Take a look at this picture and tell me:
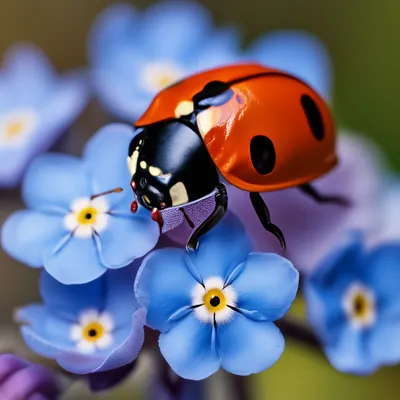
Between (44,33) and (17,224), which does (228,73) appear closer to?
(17,224)

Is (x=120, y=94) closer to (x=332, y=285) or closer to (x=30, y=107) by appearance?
(x=30, y=107)

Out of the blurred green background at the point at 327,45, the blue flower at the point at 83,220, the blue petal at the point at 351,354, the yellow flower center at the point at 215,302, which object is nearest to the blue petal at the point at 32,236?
the blue flower at the point at 83,220

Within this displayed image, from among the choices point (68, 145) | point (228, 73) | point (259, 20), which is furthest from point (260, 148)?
point (259, 20)

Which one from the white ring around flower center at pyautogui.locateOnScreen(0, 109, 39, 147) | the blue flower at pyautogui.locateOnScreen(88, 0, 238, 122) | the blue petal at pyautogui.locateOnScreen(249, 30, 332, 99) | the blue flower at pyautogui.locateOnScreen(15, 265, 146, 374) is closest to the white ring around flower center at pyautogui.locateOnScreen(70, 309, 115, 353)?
the blue flower at pyautogui.locateOnScreen(15, 265, 146, 374)

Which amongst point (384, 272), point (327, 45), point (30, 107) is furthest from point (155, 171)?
point (327, 45)

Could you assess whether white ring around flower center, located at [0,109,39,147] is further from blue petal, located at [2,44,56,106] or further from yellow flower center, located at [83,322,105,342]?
yellow flower center, located at [83,322,105,342]

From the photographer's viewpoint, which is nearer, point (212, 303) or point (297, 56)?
point (212, 303)

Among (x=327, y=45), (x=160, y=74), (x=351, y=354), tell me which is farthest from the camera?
(x=327, y=45)
